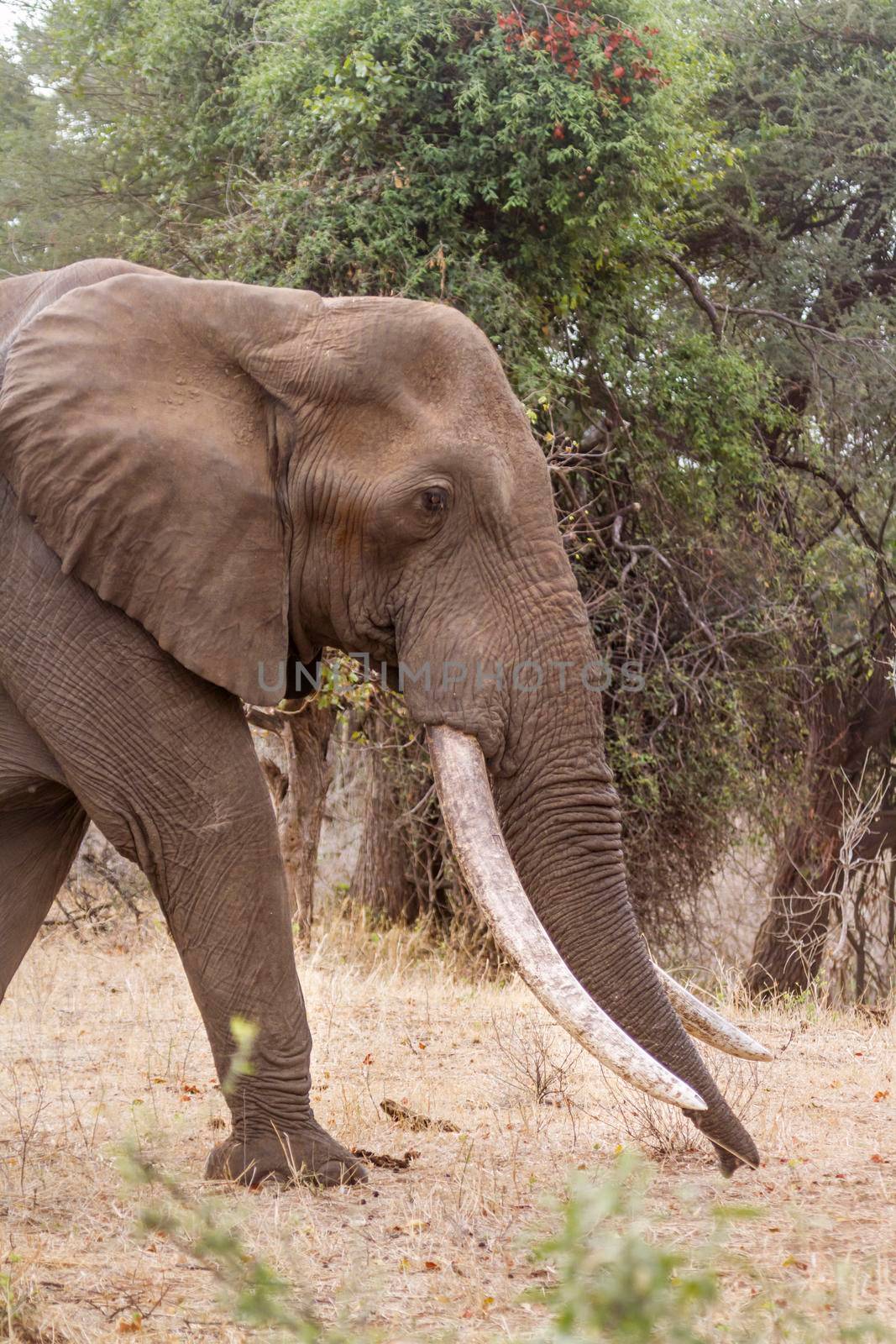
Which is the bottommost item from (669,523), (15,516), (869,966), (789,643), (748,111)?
(869,966)

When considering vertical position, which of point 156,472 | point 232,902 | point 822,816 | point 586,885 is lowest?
point 822,816

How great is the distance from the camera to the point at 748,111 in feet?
42.5

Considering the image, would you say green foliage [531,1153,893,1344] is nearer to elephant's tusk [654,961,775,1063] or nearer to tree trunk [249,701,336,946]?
elephant's tusk [654,961,775,1063]

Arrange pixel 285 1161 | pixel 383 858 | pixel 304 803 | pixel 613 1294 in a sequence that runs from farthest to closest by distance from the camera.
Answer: pixel 383 858 → pixel 304 803 → pixel 285 1161 → pixel 613 1294

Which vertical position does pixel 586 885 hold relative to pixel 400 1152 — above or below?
above

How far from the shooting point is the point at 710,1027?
15.5 ft

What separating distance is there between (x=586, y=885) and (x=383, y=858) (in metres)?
6.81

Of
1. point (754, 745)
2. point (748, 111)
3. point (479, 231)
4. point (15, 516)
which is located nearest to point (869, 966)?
point (754, 745)

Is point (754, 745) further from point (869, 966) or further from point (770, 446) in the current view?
point (869, 966)

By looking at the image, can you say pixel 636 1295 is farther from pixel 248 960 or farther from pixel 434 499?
pixel 434 499

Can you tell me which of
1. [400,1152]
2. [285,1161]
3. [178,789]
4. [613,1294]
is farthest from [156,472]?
[613,1294]

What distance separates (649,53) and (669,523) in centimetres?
323

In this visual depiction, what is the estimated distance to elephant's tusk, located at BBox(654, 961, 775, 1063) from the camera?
468 cm

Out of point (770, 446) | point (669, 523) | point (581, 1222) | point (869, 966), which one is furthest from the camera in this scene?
point (869, 966)
